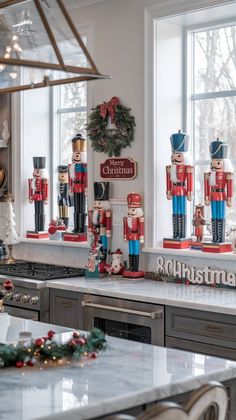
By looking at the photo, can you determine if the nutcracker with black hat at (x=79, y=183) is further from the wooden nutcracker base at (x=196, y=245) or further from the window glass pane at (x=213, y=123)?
the wooden nutcracker base at (x=196, y=245)

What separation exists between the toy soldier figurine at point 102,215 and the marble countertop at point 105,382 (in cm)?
253

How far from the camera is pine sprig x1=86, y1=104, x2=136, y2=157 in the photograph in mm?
5371

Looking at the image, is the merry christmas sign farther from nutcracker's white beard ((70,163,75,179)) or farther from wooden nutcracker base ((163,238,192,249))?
wooden nutcracker base ((163,238,192,249))

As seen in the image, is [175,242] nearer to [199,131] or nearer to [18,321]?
[199,131]

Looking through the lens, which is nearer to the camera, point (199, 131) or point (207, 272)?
point (207, 272)

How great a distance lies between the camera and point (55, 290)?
5.13 meters

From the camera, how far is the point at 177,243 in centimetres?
507

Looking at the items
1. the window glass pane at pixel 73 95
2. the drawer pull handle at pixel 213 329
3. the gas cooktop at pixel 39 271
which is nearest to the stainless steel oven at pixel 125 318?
the drawer pull handle at pixel 213 329

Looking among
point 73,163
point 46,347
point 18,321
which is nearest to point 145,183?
point 73,163

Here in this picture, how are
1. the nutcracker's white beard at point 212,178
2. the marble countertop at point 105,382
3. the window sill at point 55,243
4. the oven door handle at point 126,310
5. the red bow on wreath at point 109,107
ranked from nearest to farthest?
the marble countertop at point 105,382
the oven door handle at point 126,310
the nutcracker's white beard at point 212,178
the red bow on wreath at point 109,107
the window sill at point 55,243

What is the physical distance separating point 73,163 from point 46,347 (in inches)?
127

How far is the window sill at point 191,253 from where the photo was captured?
15.5 ft

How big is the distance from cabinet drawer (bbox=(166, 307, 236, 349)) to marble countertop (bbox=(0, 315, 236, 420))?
44.3 inches

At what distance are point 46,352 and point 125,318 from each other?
1926mm
